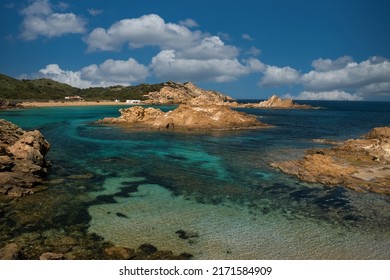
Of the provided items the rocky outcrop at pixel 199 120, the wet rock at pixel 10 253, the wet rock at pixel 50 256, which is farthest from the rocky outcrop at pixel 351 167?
the rocky outcrop at pixel 199 120

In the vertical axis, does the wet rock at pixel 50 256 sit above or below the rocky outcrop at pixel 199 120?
below

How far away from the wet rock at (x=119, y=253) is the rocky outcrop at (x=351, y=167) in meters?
20.5

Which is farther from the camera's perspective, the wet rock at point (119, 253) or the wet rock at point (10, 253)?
the wet rock at point (119, 253)

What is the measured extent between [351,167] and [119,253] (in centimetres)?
2772

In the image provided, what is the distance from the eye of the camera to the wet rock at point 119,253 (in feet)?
55.3

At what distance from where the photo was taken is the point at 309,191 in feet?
94.6

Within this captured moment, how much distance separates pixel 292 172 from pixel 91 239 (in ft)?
75.0

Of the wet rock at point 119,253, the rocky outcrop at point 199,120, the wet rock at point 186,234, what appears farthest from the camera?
the rocky outcrop at point 199,120

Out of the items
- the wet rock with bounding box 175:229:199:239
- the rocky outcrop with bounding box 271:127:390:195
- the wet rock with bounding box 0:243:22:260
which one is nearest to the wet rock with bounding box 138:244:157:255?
the wet rock with bounding box 175:229:199:239

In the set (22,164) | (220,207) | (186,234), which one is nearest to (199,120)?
(22,164)

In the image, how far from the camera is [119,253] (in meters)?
17.1

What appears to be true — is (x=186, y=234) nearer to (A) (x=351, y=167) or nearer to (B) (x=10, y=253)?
(B) (x=10, y=253)

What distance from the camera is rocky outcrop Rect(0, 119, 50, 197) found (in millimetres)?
26097

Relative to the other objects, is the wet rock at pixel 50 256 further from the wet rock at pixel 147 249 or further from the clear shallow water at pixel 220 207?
the wet rock at pixel 147 249
